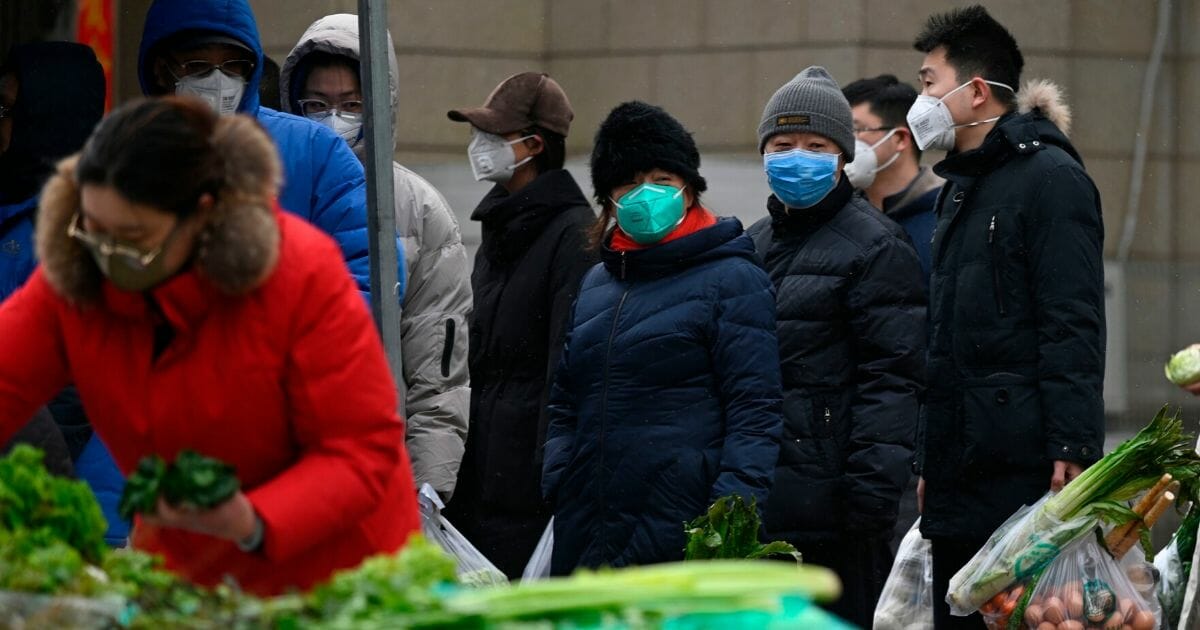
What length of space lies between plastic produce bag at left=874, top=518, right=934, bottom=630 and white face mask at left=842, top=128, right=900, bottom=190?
86.3 inches

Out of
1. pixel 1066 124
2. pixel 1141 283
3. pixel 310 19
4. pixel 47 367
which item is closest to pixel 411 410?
pixel 1066 124

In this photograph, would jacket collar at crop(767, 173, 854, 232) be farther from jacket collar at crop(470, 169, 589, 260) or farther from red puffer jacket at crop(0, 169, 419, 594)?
red puffer jacket at crop(0, 169, 419, 594)

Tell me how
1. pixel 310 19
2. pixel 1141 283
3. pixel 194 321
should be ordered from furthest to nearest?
pixel 1141 283
pixel 310 19
pixel 194 321

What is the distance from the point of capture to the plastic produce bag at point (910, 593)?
21.3 ft

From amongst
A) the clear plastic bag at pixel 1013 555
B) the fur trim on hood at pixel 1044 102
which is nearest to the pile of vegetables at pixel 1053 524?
the clear plastic bag at pixel 1013 555

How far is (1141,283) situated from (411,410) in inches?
232

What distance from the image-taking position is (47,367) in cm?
360

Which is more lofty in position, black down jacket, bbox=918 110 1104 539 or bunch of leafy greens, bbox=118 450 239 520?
bunch of leafy greens, bbox=118 450 239 520

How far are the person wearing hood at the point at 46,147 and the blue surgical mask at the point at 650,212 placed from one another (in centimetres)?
153

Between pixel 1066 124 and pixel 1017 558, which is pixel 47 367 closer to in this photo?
pixel 1017 558

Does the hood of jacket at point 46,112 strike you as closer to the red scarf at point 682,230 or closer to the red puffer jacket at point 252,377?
the red scarf at point 682,230

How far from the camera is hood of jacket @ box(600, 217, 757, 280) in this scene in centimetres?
603

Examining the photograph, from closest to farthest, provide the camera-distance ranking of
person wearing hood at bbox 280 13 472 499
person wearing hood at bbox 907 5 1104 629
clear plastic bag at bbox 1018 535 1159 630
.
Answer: clear plastic bag at bbox 1018 535 1159 630 → person wearing hood at bbox 907 5 1104 629 → person wearing hood at bbox 280 13 472 499

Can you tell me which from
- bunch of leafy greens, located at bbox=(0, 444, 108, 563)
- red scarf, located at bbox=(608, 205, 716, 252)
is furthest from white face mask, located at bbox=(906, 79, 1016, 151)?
bunch of leafy greens, located at bbox=(0, 444, 108, 563)
